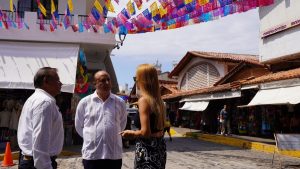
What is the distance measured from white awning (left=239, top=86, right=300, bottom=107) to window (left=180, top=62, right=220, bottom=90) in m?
11.2

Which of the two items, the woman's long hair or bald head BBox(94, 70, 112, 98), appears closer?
the woman's long hair

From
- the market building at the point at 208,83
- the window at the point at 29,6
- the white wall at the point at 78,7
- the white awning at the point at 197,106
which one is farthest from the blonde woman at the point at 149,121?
the white awning at the point at 197,106

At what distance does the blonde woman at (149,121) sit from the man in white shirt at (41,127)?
0.71 m

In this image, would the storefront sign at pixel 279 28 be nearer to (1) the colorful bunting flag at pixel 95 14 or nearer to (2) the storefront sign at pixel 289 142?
(2) the storefront sign at pixel 289 142

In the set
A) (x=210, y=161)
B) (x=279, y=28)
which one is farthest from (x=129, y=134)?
(x=279, y=28)

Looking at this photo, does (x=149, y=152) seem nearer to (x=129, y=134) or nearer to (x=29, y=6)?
(x=129, y=134)

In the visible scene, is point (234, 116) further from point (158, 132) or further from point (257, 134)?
point (158, 132)

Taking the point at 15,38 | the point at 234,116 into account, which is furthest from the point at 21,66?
the point at 234,116

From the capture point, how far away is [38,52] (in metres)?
14.7

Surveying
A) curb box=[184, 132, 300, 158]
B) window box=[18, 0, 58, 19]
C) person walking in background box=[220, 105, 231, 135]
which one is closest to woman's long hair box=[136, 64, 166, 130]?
curb box=[184, 132, 300, 158]

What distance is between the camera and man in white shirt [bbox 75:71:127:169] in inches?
168

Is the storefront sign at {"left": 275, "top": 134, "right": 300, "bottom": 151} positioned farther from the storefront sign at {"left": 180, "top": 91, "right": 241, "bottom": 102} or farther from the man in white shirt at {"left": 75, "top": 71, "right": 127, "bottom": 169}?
the storefront sign at {"left": 180, "top": 91, "right": 241, "bottom": 102}

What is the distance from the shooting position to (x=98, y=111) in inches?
172

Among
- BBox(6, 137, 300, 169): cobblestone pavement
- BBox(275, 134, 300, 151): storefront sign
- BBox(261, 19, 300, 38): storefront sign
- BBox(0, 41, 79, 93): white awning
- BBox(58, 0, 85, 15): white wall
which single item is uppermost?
BBox(58, 0, 85, 15): white wall
